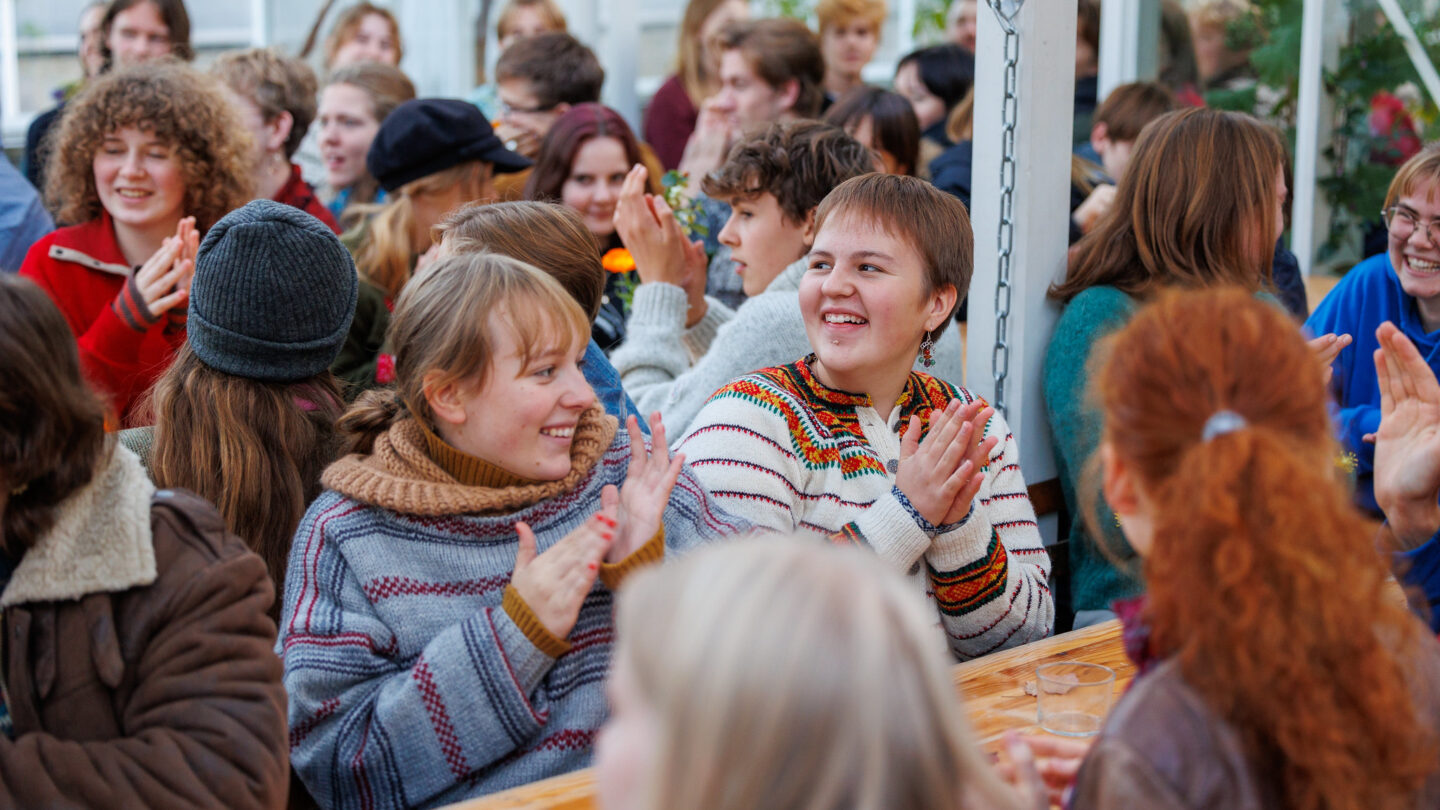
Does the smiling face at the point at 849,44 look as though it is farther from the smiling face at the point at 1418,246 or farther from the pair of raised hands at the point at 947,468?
the pair of raised hands at the point at 947,468

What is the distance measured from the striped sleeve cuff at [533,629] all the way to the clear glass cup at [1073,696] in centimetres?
69

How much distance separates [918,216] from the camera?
2.53m

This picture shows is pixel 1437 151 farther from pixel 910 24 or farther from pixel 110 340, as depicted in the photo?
pixel 910 24

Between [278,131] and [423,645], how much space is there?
3030 millimetres

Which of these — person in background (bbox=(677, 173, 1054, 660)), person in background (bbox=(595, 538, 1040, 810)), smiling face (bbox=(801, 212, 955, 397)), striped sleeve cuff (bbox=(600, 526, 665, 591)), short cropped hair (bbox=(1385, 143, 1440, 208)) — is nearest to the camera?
person in background (bbox=(595, 538, 1040, 810))

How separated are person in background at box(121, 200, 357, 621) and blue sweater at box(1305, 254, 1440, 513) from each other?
2.46m

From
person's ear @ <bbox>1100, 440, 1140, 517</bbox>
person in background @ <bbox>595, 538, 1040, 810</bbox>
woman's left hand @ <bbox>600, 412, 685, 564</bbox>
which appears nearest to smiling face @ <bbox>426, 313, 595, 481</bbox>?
woman's left hand @ <bbox>600, 412, 685, 564</bbox>

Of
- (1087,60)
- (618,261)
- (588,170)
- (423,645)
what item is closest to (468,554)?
(423,645)

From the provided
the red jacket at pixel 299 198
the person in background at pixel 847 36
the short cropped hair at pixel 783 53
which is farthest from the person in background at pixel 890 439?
the person in background at pixel 847 36

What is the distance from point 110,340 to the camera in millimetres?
3027

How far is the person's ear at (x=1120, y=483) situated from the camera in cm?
131

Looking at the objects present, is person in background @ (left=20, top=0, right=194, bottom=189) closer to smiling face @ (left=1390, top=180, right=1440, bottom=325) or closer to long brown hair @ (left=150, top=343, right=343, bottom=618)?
long brown hair @ (left=150, top=343, right=343, bottom=618)

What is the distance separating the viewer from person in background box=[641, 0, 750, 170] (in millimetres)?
6371

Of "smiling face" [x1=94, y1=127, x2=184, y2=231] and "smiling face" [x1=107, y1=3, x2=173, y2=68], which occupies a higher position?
"smiling face" [x1=107, y1=3, x2=173, y2=68]
